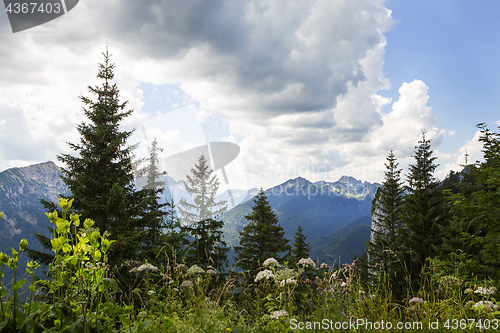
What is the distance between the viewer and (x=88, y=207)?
11.3 m

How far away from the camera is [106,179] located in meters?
11.6

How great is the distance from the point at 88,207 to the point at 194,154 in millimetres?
5344

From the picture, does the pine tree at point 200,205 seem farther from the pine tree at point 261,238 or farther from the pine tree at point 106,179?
the pine tree at point 106,179

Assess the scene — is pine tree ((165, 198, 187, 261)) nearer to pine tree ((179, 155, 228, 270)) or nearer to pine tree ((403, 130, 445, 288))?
pine tree ((179, 155, 228, 270))

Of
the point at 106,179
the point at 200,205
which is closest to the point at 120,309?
the point at 106,179

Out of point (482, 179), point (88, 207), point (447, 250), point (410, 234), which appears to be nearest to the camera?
point (482, 179)

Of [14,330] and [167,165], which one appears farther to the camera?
[167,165]

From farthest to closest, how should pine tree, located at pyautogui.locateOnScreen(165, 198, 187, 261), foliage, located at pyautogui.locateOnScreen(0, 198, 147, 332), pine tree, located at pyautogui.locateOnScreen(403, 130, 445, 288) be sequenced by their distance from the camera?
pine tree, located at pyautogui.locateOnScreen(403, 130, 445, 288) → pine tree, located at pyautogui.locateOnScreen(165, 198, 187, 261) → foliage, located at pyautogui.locateOnScreen(0, 198, 147, 332)

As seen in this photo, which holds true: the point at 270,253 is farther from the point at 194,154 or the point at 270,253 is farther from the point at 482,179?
the point at 482,179

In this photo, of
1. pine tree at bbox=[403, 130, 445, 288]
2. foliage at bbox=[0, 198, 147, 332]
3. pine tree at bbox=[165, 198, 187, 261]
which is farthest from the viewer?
pine tree at bbox=[403, 130, 445, 288]

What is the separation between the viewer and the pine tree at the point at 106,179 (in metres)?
11.0

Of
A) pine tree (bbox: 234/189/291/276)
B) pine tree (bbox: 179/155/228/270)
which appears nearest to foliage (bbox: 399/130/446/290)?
pine tree (bbox: 234/189/291/276)

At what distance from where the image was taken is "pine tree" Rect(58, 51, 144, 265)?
36.0 feet

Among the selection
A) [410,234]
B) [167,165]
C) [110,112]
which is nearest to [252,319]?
[167,165]
